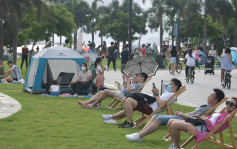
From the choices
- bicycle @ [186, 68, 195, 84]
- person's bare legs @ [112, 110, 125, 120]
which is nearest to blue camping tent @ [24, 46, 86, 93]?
bicycle @ [186, 68, 195, 84]

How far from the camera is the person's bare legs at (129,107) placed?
10.7 m

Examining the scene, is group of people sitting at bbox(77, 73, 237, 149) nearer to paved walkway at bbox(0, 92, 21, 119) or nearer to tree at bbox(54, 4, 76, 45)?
paved walkway at bbox(0, 92, 21, 119)

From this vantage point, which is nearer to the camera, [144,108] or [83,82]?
[144,108]

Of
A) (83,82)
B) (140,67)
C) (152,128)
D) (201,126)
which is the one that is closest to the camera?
(201,126)

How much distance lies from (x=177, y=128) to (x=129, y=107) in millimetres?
2464

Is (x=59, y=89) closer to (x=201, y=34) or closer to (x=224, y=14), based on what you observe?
(x=224, y=14)

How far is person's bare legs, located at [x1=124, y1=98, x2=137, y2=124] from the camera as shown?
10680mm

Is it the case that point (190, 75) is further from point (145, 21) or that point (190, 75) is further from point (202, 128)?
point (145, 21)

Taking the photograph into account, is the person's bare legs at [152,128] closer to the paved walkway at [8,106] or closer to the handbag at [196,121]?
the handbag at [196,121]

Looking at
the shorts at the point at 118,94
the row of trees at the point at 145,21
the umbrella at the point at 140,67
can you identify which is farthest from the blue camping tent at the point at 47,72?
the row of trees at the point at 145,21

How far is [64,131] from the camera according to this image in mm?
10141

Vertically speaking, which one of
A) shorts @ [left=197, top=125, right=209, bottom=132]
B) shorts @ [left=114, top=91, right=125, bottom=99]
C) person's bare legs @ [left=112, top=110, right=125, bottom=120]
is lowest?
person's bare legs @ [left=112, top=110, right=125, bottom=120]

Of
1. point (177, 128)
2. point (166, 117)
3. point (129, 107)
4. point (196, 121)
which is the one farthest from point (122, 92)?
point (196, 121)

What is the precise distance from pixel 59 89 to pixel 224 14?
160ft
